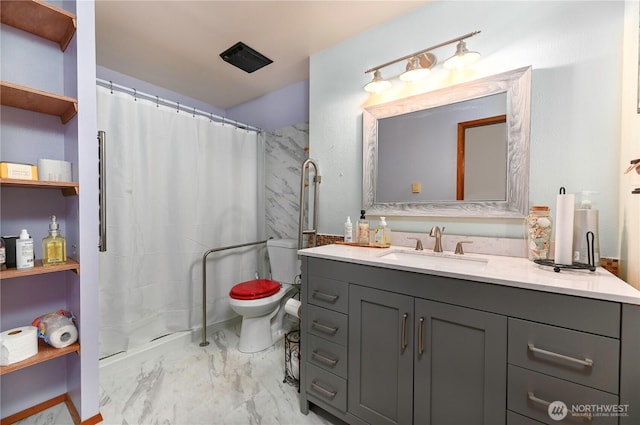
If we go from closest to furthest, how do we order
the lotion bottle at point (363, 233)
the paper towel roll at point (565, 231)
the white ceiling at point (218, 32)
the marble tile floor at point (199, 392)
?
the paper towel roll at point (565, 231)
the marble tile floor at point (199, 392)
the white ceiling at point (218, 32)
the lotion bottle at point (363, 233)

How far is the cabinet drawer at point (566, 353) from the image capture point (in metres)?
0.73

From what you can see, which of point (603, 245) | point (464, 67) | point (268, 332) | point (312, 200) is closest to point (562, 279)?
point (603, 245)

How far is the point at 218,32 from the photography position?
5.83ft

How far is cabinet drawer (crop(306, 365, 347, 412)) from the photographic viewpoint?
127 centimetres

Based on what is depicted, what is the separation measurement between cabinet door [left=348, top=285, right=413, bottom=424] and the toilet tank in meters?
1.06

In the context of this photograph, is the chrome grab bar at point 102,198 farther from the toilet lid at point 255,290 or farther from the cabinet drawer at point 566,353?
the cabinet drawer at point 566,353

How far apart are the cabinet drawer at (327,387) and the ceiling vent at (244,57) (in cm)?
217

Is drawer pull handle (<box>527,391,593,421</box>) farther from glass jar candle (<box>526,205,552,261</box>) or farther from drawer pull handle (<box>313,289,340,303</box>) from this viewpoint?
drawer pull handle (<box>313,289,340,303</box>)

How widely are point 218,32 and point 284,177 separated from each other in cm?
125

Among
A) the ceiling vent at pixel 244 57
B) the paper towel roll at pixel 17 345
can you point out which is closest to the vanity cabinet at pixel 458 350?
the paper towel roll at pixel 17 345

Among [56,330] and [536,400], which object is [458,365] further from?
[56,330]

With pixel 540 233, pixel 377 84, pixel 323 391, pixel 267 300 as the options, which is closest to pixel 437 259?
pixel 540 233

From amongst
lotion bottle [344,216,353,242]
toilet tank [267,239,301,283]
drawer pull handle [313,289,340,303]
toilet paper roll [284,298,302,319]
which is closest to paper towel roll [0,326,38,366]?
toilet paper roll [284,298,302,319]

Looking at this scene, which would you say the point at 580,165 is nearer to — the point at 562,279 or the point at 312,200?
the point at 562,279
